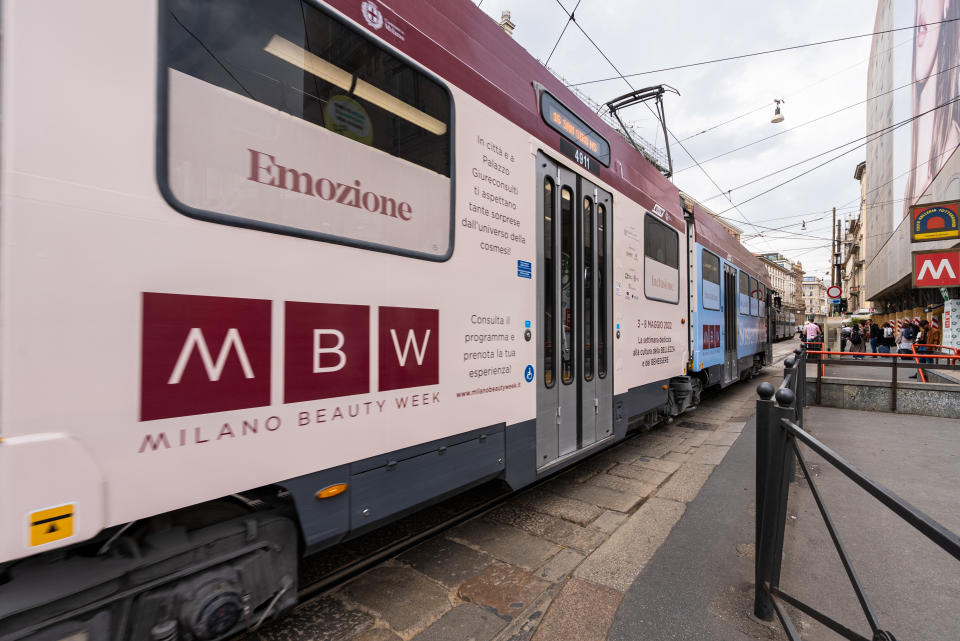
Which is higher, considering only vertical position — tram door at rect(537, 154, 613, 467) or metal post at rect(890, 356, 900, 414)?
tram door at rect(537, 154, 613, 467)

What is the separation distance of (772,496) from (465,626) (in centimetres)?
173

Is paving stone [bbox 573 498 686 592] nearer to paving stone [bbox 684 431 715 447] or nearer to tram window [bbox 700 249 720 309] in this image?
paving stone [bbox 684 431 715 447]

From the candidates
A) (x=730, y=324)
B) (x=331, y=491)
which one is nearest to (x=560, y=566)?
(x=331, y=491)

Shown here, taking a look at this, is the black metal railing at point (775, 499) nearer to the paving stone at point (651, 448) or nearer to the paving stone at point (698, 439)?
the paving stone at point (651, 448)

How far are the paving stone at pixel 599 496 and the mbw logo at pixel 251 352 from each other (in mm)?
2495

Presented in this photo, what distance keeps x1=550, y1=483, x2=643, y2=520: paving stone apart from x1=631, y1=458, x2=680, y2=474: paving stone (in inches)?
36.3

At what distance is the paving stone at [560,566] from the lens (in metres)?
2.79

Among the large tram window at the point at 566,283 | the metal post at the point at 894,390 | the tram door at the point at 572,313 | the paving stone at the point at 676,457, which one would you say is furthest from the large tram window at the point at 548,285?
the metal post at the point at 894,390

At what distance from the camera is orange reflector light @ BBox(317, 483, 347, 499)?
1.91m

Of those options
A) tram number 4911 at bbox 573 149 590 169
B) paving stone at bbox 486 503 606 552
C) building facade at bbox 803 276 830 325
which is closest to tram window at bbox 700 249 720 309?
tram number 4911 at bbox 573 149 590 169

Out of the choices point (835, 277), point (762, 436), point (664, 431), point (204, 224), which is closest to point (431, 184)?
point (204, 224)

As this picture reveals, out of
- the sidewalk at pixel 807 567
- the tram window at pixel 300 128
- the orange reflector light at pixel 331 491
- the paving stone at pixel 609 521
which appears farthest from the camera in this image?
the paving stone at pixel 609 521

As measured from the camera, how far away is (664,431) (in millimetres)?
6715

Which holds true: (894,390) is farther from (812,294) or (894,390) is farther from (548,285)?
(812,294)
